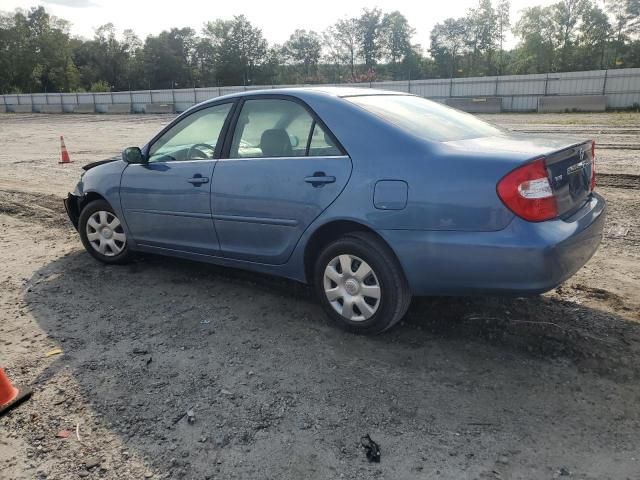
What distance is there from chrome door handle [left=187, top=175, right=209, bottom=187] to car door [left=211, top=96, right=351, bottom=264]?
0.37ft

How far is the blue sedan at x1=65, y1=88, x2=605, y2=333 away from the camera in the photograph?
3078mm

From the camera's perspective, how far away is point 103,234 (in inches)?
210

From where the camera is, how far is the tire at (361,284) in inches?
136

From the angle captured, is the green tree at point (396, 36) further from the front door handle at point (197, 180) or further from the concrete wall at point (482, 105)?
the front door handle at point (197, 180)

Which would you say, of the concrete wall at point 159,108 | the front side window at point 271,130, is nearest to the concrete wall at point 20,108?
the concrete wall at point 159,108

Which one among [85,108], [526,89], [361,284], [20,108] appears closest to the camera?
[361,284]

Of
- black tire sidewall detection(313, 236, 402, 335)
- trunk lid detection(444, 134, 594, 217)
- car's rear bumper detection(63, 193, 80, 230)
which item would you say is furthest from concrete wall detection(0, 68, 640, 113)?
black tire sidewall detection(313, 236, 402, 335)

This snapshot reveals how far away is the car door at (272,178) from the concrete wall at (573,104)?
25.7 meters

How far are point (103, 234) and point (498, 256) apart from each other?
12.9 ft

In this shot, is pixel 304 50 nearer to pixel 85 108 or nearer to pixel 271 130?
pixel 85 108

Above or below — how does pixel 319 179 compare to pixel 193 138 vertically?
below

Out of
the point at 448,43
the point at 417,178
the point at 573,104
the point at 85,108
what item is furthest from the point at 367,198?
the point at 448,43

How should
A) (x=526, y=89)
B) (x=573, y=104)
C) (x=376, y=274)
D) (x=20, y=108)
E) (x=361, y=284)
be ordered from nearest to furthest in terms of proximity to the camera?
(x=376, y=274) → (x=361, y=284) → (x=573, y=104) → (x=526, y=89) → (x=20, y=108)

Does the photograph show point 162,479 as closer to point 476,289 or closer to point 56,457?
point 56,457
